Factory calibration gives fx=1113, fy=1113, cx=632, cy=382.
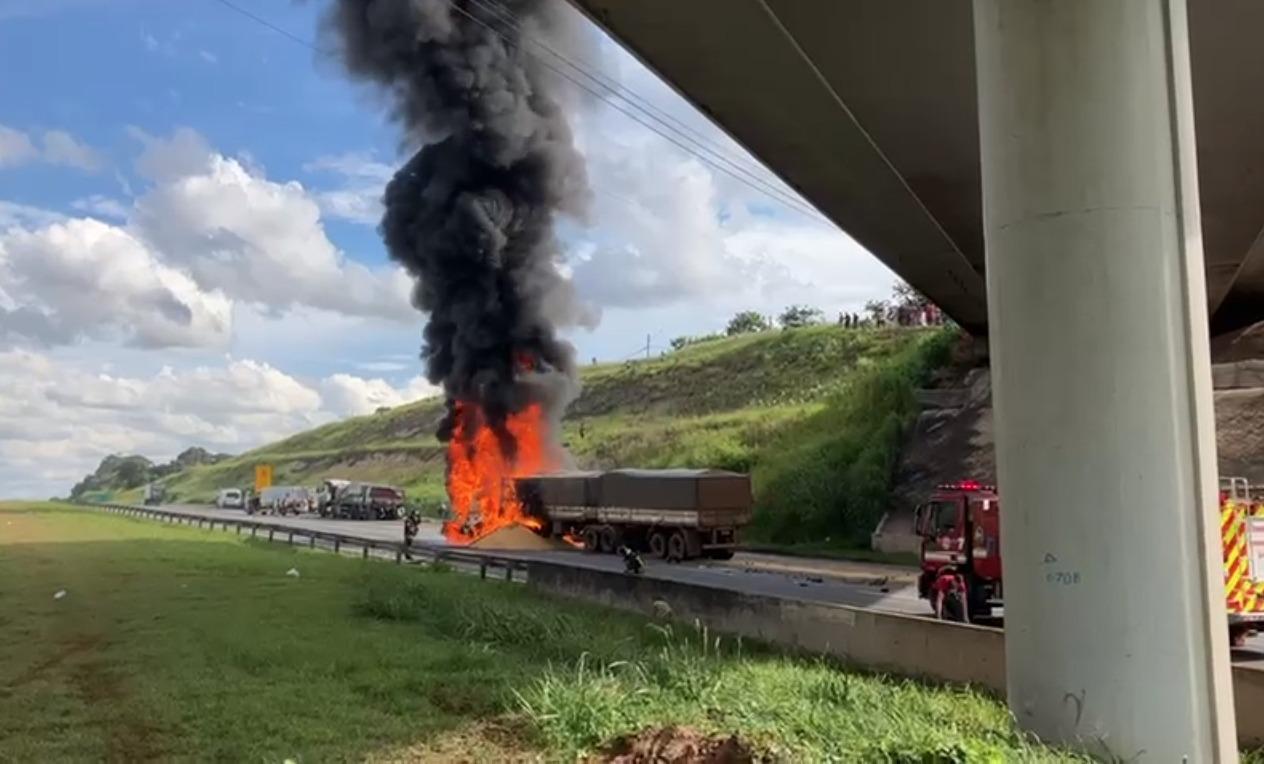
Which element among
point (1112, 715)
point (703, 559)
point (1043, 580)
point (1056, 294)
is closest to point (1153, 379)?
point (1056, 294)

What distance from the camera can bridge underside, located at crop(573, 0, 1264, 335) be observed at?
1137 cm

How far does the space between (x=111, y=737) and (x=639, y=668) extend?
4356 mm

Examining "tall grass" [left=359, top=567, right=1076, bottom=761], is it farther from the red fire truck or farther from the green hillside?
the green hillside

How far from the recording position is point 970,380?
40.8m

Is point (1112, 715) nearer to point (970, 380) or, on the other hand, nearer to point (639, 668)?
point (639, 668)

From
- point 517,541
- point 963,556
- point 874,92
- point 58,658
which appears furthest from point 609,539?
point 874,92

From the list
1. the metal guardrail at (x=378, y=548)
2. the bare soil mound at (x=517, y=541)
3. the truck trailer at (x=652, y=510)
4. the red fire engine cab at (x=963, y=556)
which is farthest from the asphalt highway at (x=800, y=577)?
the metal guardrail at (x=378, y=548)

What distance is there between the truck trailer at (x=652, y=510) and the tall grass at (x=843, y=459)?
463cm

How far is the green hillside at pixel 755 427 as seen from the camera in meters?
37.7

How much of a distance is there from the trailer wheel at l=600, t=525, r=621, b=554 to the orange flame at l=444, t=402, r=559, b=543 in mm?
5526

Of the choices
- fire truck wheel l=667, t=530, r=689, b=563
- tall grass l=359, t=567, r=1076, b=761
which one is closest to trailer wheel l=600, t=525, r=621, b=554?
fire truck wheel l=667, t=530, r=689, b=563

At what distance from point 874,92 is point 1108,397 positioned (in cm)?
745

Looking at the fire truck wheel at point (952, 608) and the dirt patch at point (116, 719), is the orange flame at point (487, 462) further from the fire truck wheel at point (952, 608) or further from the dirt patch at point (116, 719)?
the dirt patch at point (116, 719)

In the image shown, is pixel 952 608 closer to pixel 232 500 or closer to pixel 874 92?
pixel 874 92
